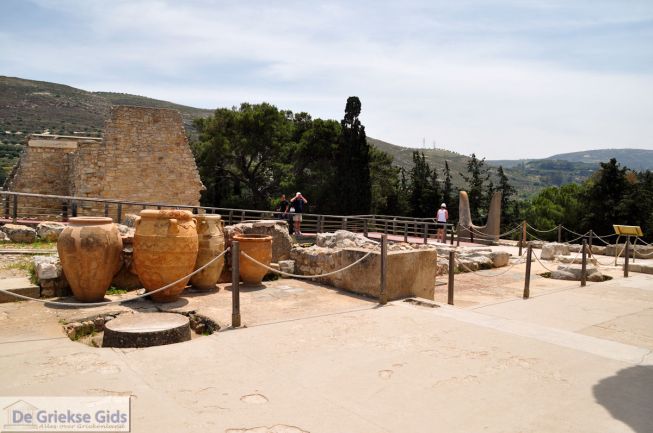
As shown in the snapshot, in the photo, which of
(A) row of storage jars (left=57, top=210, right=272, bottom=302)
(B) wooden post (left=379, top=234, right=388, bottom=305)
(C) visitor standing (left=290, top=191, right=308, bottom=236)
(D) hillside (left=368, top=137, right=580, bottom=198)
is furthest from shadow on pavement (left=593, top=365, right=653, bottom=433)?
(D) hillside (left=368, top=137, right=580, bottom=198)

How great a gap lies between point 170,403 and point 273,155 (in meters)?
28.9

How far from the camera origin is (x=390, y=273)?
7043 mm

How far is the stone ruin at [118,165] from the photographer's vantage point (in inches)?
679

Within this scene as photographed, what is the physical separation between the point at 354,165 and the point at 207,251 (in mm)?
23149

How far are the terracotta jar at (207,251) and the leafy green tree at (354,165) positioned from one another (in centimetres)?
2236

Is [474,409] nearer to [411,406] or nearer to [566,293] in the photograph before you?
[411,406]

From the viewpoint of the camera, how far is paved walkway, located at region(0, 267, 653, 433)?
3.33 metres

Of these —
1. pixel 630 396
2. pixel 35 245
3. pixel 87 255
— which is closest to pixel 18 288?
pixel 87 255

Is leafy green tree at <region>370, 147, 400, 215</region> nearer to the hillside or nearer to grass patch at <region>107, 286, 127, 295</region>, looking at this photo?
grass patch at <region>107, 286, 127, 295</region>

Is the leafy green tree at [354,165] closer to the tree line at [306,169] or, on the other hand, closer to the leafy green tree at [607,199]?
the tree line at [306,169]

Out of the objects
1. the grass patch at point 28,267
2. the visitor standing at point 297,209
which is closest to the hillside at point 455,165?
the visitor standing at point 297,209

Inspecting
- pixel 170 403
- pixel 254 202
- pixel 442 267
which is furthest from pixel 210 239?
pixel 254 202

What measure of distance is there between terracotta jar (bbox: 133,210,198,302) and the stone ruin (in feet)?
39.8

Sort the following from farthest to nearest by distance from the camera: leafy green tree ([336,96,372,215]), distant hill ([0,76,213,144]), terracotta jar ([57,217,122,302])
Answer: distant hill ([0,76,213,144]), leafy green tree ([336,96,372,215]), terracotta jar ([57,217,122,302])
